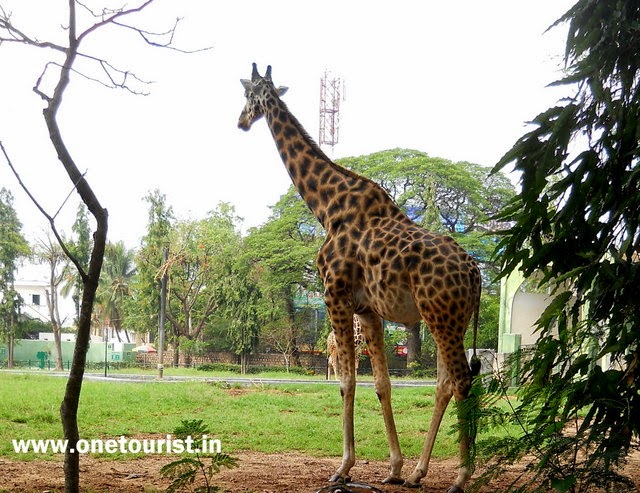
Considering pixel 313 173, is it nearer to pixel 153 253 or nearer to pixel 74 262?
pixel 74 262

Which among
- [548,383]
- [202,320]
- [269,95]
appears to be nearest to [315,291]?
[202,320]

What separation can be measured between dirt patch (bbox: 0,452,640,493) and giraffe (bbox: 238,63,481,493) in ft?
1.03

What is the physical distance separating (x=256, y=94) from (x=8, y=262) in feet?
74.2

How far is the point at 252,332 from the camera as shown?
26.6m

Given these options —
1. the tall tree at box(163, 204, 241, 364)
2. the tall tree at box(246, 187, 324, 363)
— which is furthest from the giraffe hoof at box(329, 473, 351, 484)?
the tall tree at box(163, 204, 241, 364)

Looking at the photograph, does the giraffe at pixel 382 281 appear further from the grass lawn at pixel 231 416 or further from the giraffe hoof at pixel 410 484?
the grass lawn at pixel 231 416

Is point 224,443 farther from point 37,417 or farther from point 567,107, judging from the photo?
point 567,107

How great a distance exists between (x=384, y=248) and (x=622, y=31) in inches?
87.5

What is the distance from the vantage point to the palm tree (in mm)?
37281

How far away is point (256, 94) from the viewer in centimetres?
661

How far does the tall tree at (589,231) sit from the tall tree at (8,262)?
25046 mm

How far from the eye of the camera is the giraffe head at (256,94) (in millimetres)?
6566

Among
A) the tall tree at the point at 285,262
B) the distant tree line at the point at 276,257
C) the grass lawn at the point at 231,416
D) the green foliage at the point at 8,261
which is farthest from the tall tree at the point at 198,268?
the grass lawn at the point at 231,416

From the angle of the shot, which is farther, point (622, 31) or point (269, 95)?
point (269, 95)
